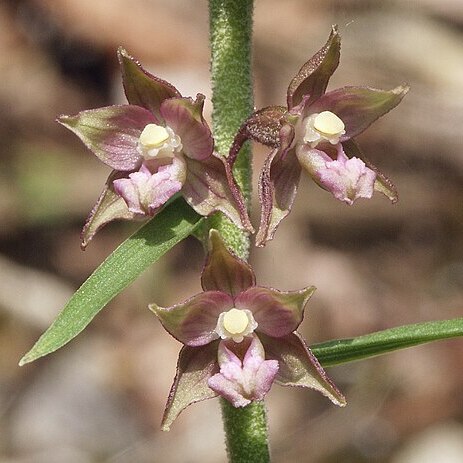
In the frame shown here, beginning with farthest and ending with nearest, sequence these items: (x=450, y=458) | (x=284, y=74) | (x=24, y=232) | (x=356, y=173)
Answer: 1. (x=284, y=74)
2. (x=24, y=232)
3. (x=450, y=458)
4. (x=356, y=173)

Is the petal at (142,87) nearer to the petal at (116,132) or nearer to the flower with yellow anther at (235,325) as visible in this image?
the petal at (116,132)

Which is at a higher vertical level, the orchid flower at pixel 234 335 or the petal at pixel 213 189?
the petal at pixel 213 189

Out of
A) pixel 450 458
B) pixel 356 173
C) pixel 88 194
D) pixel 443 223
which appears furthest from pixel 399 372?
pixel 356 173

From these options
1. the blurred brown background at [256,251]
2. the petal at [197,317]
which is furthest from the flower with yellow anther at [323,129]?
the blurred brown background at [256,251]

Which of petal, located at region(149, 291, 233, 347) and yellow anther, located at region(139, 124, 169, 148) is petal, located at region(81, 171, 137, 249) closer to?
yellow anther, located at region(139, 124, 169, 148)

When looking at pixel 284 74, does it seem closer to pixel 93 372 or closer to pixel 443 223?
pixel 443 223
